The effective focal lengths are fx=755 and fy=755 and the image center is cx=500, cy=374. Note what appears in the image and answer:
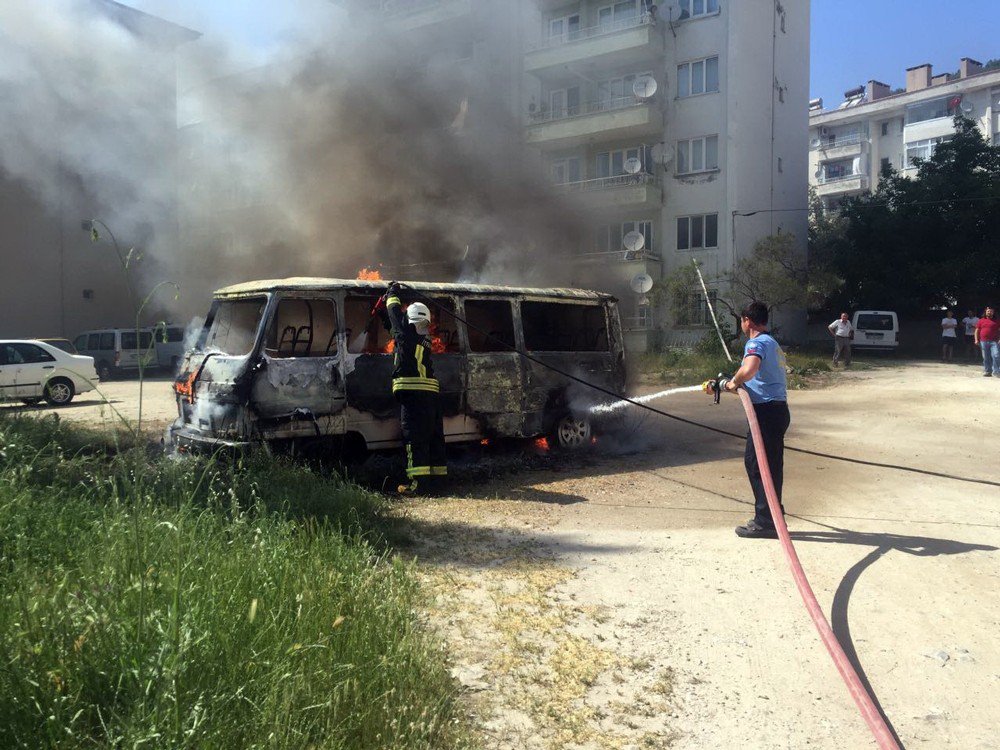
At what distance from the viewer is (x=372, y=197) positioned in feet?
45.9

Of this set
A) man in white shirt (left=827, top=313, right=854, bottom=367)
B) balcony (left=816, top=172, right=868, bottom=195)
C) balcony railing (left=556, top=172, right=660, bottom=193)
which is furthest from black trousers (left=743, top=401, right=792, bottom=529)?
balcony (left=816, top=172, right=868, bottom=195)

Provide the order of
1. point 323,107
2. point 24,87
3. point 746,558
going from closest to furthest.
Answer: point 746,558, point 24,87, point 323,107

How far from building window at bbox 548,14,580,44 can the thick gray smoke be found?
1124 cm

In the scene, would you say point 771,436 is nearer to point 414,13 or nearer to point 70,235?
point 414,13

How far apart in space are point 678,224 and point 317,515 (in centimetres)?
2231

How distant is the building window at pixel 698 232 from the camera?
80.7 ft

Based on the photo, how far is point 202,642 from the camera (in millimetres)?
2504

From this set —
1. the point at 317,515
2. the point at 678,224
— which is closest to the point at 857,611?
the point at 317,515

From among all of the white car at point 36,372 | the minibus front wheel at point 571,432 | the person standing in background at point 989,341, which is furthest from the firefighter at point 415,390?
the person standing in background at point 989,341

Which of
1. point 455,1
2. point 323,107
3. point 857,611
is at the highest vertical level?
point 455,1

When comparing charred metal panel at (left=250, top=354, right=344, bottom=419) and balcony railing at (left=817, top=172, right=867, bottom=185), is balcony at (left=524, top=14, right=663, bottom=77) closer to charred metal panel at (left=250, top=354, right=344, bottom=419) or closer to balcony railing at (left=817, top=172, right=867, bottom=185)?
charred metal panel at (left=250, top=354, right=344, bottom=419)

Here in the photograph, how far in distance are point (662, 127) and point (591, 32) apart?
4.08 meters

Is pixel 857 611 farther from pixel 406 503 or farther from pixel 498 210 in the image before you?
pixel 498 210

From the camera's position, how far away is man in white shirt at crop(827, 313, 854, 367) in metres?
19.3
